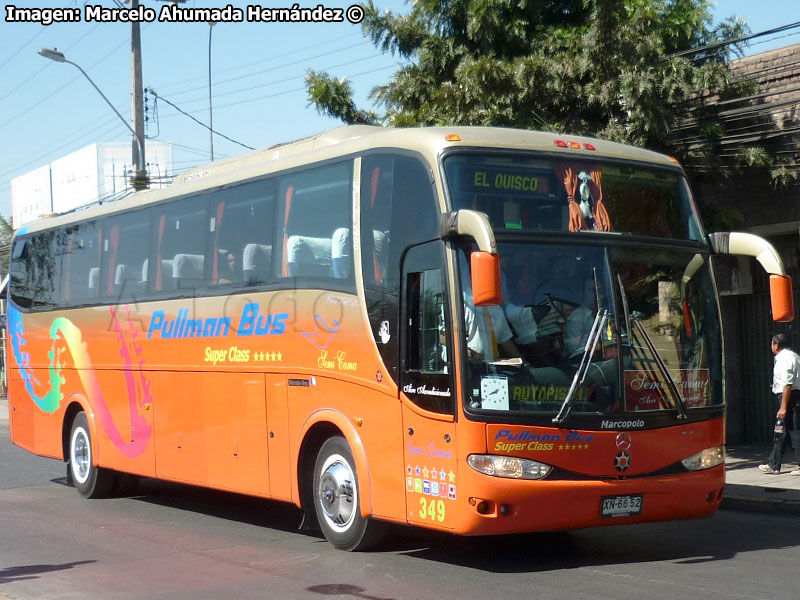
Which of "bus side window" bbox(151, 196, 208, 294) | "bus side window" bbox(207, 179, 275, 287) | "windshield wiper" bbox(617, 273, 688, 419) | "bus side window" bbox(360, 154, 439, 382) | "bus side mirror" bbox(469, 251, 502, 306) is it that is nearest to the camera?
"bus side mirror" bbox(469, 251, 502, 306)

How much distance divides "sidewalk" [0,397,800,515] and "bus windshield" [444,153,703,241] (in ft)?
13.4

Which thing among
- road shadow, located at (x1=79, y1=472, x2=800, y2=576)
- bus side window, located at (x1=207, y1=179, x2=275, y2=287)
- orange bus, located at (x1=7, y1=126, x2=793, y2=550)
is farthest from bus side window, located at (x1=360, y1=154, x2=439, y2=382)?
road shadow, located at (x1=79, y1=472, x2=800, y2=576)

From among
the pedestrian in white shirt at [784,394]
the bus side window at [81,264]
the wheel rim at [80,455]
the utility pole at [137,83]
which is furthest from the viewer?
the utility pole at [137,83]

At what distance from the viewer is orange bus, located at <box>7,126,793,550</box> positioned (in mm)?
7898

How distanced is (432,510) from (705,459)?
2.29 m

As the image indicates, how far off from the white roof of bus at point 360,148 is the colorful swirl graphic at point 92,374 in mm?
1781

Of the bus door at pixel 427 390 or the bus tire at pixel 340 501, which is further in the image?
the bus tire at pixel 340 501

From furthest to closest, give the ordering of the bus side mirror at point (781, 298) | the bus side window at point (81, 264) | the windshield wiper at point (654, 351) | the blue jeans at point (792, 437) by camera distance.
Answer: the bus side window at point (81, 264)
the blue jeans at point (792, 437)
the bus side mirror at point (781, 298)
the windshield wiper at point (654, 351)

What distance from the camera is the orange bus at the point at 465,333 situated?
7.90m

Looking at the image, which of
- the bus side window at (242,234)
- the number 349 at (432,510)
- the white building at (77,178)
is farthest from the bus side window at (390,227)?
the white building at (77,178)

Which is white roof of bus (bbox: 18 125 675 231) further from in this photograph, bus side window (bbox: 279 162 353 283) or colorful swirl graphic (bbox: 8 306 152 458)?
colorful swirl graphic (bbox: 8 306 152 458)

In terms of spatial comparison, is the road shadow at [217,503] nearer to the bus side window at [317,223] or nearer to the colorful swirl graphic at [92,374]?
the colorful swirl graphic at [92,374]

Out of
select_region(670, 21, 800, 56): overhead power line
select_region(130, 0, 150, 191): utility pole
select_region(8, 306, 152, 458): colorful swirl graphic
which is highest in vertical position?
select_region(130, 0, 150, 191): utility pole

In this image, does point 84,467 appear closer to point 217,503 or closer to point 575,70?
point 217,503
